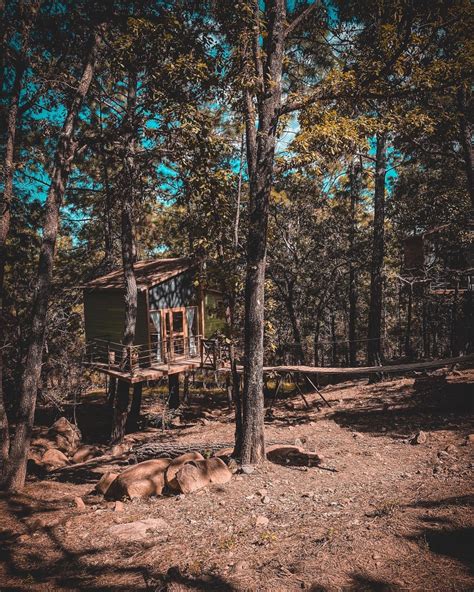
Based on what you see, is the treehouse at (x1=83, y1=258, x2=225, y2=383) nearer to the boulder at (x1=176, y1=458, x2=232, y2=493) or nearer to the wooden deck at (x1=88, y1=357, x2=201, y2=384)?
the wooden deck at (x1=88, y1=357, x2=201, y2=384)

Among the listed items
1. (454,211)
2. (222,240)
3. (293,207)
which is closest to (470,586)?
(222,240)

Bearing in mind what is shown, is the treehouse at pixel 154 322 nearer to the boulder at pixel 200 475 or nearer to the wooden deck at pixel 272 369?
the wooden deck at pixel 272 369

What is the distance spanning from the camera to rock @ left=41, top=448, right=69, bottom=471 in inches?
434

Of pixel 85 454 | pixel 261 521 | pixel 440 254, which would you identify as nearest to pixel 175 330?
pixel 85 454

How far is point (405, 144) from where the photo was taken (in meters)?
15.9

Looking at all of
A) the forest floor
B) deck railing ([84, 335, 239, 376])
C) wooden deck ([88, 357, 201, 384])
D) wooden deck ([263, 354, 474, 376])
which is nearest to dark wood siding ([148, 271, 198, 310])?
deck railing ([84, 335, 239, 376])

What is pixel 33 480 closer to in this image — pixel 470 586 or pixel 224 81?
pixel 470 586

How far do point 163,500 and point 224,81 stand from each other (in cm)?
846

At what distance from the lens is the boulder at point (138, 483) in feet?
22.9

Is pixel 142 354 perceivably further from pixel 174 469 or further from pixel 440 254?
pixel 440 254

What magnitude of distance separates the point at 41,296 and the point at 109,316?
7.81 meters

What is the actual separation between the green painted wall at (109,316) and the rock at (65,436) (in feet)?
13.0

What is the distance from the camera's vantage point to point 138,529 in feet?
18.5

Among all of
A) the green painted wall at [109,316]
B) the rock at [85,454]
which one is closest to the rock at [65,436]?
the rock at [85,454]
